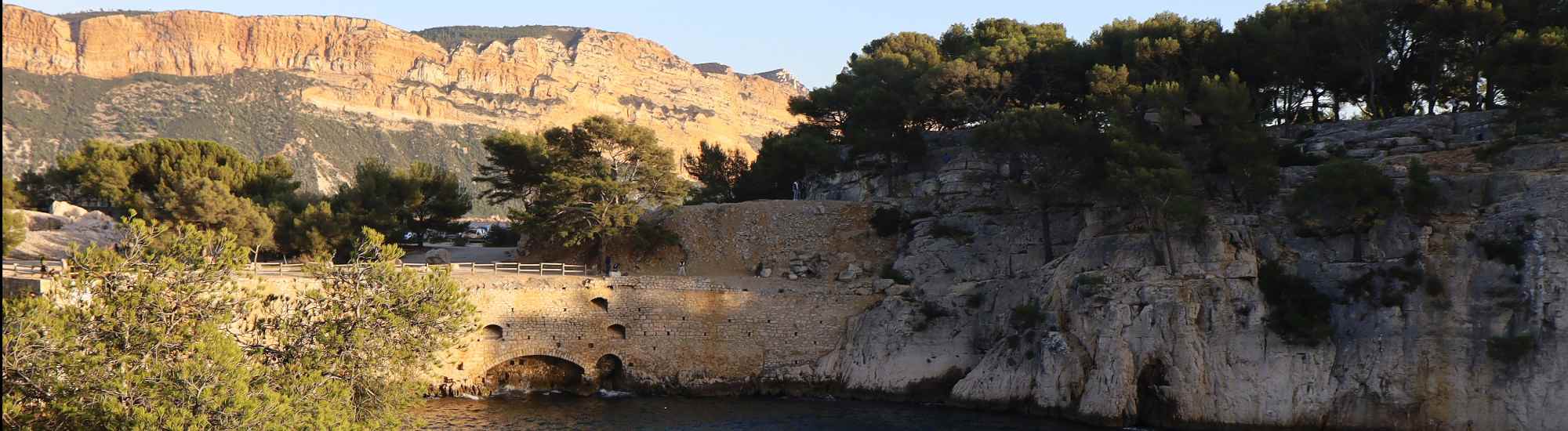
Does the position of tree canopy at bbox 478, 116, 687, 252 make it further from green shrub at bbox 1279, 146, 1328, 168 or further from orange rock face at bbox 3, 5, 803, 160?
orange rock face at bbox 3, 5, 803, 160

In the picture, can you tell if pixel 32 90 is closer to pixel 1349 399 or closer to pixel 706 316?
pixel 706 316

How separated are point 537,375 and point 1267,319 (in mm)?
25419

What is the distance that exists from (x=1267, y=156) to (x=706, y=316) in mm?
20686

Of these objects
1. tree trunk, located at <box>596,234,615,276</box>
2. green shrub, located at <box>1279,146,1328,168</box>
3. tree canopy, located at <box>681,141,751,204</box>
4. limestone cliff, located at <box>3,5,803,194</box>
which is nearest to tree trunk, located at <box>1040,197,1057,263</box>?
green shrub, located at <box>1279,146,1328,168</box>

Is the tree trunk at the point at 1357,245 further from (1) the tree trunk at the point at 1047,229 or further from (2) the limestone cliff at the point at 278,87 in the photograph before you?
(2) the limestone cliff at the point at 278,87

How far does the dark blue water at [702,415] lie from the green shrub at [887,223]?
9789 mm

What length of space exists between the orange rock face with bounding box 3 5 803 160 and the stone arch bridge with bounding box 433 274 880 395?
87.8 metres

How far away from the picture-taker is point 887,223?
49531mm

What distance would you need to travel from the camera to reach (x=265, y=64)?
15038cm

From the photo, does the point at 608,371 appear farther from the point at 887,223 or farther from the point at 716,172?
the point at 716,172

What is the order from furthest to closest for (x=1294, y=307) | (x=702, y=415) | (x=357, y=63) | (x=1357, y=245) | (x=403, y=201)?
(x=357, y=63), (x=403, y=201), (x=702, y=415), (x=1357, y=245), (x=1294, y=307)

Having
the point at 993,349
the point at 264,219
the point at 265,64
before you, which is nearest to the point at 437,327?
the point at 993,349

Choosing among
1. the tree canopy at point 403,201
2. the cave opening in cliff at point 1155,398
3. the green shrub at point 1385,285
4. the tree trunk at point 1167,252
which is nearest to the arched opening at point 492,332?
the tree canopy at point 403,201

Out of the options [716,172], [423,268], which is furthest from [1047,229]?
[716,172]
